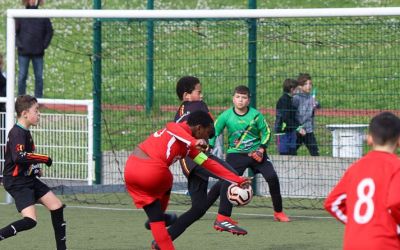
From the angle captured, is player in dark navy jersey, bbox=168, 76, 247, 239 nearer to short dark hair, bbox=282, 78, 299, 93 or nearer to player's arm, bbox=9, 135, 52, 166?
player's arm, bbox=9, 135, 52, 166

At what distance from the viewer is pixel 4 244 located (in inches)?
396

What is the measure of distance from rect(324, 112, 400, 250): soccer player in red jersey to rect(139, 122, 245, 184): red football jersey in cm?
254

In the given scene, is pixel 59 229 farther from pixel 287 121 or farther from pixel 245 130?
pixel 287 121

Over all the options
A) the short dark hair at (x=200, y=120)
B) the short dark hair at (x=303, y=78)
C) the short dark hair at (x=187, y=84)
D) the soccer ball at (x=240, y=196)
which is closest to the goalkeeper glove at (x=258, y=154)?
the short dark hair at (x=187, y=84)

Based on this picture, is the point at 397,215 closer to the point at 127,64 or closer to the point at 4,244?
the point at 4,244

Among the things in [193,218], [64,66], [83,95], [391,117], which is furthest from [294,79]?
[64,66]

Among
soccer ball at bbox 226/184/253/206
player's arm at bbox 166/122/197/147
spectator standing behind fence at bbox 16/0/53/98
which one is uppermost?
spectator standing behind fence at bbox 16/0/53/98

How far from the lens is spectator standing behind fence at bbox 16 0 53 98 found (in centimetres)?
1569

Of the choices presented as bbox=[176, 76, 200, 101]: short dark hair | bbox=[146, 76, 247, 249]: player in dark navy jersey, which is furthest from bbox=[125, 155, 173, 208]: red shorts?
bbox=[176, 76, 200, 101]: short dark hair

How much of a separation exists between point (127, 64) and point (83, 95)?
Answer: 23.8 feet

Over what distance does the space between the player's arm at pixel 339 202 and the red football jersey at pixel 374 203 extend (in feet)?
0.21

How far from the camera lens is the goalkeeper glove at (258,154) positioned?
11.3m

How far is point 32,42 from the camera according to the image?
53.0ft

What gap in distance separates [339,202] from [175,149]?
105 inches
